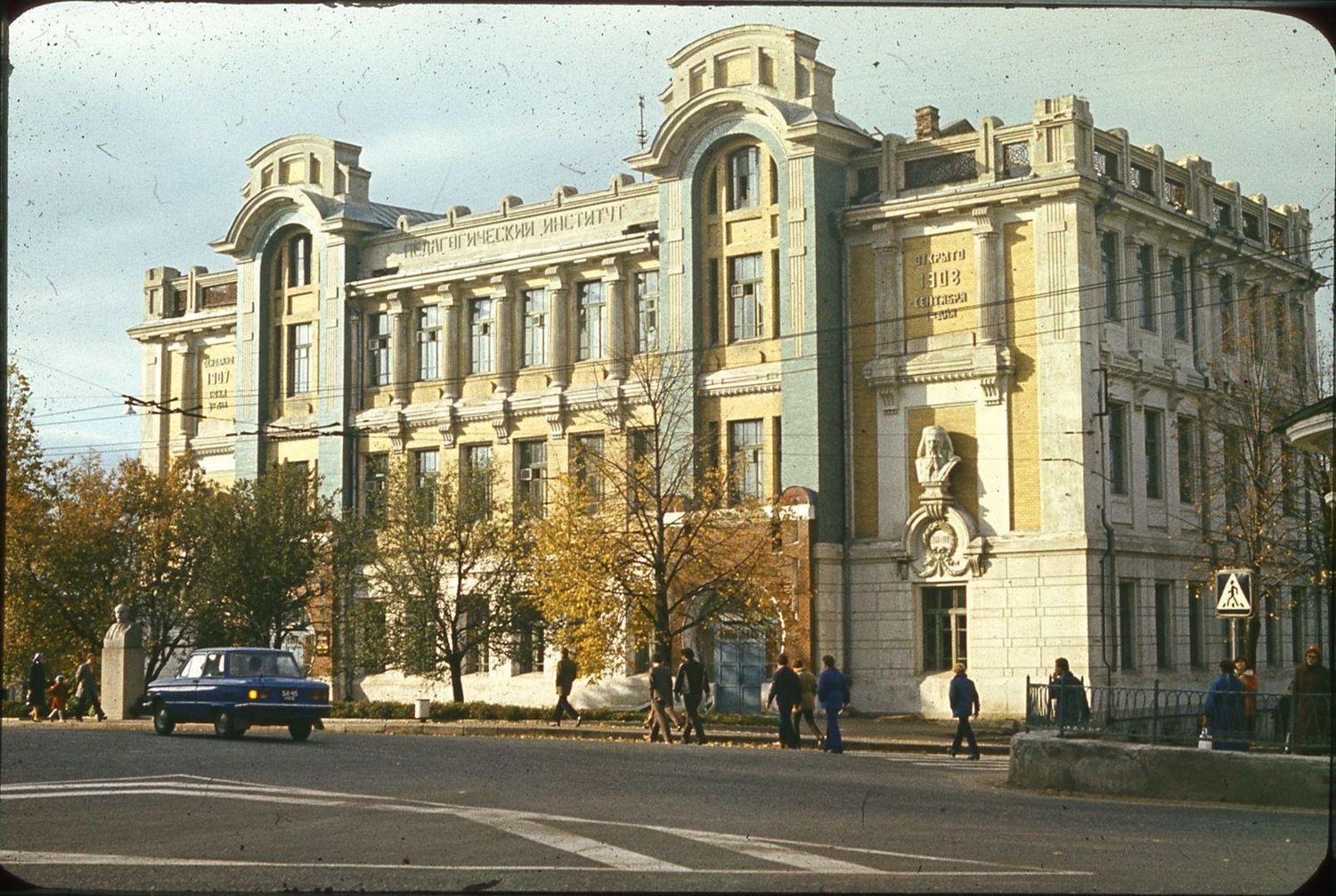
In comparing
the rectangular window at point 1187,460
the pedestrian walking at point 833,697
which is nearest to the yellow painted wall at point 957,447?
the rectangular window at point 1187,460

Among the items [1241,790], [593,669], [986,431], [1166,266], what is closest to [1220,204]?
[1166,266]

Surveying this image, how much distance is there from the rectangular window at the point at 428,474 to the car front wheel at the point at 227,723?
18742mm

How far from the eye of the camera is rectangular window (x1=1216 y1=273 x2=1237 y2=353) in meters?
48.3

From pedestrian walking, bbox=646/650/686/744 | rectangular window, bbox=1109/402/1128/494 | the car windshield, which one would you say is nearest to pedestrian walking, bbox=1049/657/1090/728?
pedestrian walking, bbox=646/650/686/744

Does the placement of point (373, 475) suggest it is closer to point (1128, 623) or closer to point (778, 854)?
point (1128, 623)

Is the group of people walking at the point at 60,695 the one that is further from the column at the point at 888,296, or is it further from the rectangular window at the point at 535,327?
the column at the point at 888,296

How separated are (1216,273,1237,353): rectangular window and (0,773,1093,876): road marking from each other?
33360 mm

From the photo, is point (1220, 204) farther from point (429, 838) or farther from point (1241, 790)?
point (429, 838)

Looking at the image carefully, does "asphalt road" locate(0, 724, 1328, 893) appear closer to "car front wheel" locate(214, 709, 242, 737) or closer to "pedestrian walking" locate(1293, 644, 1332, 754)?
"pedestrian walking" locate(1293, 644, 1332, 754)

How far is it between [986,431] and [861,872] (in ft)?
109

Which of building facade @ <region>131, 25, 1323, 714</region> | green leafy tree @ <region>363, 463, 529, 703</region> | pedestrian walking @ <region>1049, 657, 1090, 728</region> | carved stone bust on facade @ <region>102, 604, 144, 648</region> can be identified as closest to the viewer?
pedestrian walking @ <region>1049, 657, 1090, 728</region>

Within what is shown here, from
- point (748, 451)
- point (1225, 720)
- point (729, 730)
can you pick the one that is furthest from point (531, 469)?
point (1225, 720)

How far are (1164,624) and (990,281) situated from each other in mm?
9885

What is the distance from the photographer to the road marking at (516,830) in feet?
42.3
